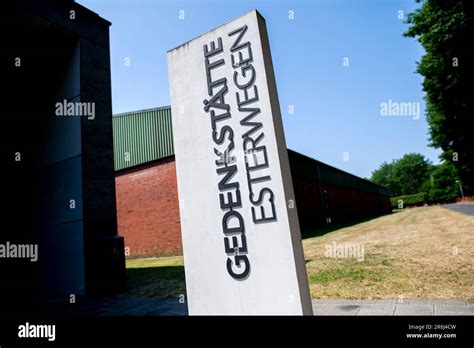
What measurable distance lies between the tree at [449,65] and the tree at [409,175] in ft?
282

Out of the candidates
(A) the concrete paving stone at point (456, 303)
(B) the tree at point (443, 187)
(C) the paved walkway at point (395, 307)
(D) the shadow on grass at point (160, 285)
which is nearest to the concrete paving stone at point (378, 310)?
(C) the paved walkway at point (395, 307)

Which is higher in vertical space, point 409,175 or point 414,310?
point 409,175

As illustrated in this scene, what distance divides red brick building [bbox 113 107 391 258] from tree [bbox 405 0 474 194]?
9.78 metres

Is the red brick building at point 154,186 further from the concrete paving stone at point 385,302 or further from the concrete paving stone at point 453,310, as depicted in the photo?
the concrete paving stone at point 453,310

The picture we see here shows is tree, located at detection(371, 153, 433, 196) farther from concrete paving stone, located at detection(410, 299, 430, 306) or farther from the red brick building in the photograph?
concrete paving stone, located at detection(410, 299, 430, 306)

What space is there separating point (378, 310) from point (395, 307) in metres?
0.27

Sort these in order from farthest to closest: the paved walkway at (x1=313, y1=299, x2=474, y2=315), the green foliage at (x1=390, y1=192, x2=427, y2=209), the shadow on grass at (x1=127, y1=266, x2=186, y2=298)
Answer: the green foliage at (x1=390, y1=192, x2=427, y2=209), the shadow on grass at (x1=127, y1=266, x2=186, y2=298), the paved walkway at (x1=313, y1=299, x2=474, y2=315)

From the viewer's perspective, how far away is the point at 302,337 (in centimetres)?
315

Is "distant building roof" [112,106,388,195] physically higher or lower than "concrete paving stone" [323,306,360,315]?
higher

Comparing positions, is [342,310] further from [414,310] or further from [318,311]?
[414,310]

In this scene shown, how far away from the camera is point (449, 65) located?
54.9 feet

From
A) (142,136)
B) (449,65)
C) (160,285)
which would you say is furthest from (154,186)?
(449,65)

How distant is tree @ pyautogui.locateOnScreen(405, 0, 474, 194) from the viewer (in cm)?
1493

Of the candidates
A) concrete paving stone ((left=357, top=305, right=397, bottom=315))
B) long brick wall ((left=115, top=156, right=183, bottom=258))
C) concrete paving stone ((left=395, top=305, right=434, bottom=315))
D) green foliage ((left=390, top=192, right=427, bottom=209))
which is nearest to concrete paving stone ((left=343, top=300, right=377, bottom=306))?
concrete paving stone ((left=357, top=305, right=397, bottom=315))
